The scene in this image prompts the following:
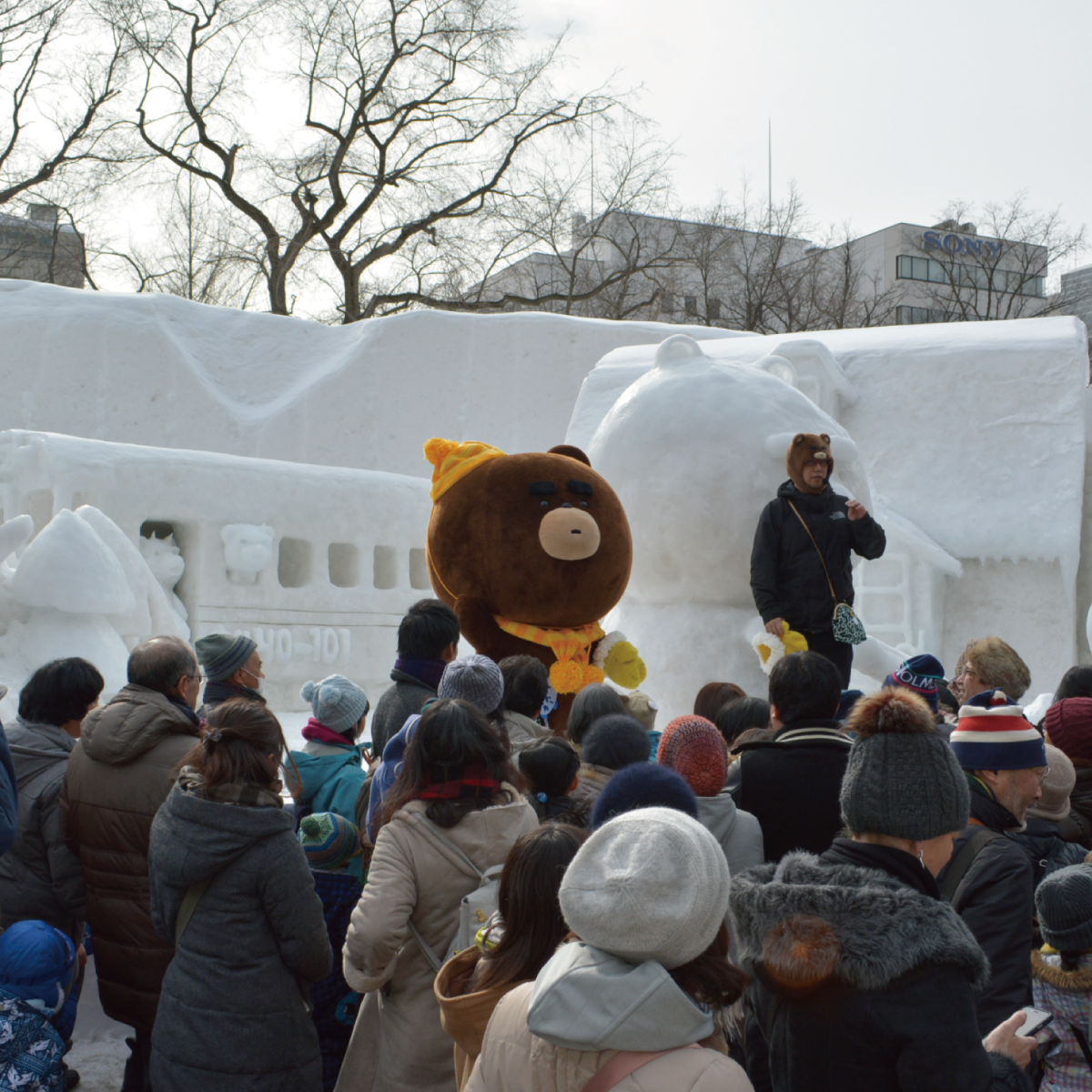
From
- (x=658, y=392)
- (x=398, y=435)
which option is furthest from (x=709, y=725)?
(x=398, y=435)

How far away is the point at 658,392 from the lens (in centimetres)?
613

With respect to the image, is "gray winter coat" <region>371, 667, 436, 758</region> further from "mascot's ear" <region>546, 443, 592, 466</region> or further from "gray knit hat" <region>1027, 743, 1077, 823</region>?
"mascot's ear" <region>546, 443, 592, 466</region>

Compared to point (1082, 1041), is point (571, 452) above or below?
above

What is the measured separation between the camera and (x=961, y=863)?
6.95 ft

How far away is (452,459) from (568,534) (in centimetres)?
83

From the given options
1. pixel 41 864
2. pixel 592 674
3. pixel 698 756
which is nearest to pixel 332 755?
pixel 41 864

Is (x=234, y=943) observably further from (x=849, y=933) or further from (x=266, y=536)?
(x=266, y=536)

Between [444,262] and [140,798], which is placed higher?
[444,262]

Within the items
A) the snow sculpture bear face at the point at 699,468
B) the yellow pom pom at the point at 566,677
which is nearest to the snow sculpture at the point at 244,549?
the snow sculpture bear face at the point at 699,468

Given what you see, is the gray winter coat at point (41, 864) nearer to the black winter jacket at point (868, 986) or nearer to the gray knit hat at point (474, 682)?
the gray knit hat at point (474, 682)

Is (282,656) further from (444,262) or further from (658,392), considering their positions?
(444,262)

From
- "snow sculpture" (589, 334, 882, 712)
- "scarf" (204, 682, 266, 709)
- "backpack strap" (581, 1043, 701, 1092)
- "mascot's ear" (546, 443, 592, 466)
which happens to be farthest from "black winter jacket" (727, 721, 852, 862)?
"snow sculpture" (589, 334, 882, 712)

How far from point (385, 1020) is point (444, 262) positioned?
22851 mm

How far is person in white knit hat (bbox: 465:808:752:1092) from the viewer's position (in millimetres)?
1437
